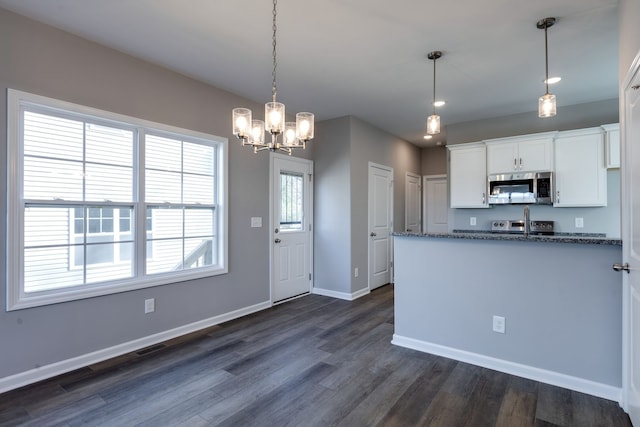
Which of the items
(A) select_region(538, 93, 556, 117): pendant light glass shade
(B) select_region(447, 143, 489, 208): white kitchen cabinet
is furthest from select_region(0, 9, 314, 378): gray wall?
(A) select_region(538, 93, 556, 117): pendant light glass shade

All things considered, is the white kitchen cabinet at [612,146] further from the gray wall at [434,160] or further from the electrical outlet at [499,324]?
the gray wall at [434,160]

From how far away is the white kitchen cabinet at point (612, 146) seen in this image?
12.5 feet

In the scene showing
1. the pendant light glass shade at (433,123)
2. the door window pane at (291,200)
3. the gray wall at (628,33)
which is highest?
the gray wall at (628,33)

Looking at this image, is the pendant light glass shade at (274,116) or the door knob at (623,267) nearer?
the door knob at (623,267)

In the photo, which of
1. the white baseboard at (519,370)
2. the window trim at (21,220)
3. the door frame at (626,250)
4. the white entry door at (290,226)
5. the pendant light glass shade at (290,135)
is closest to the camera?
the door frame at (626,250)

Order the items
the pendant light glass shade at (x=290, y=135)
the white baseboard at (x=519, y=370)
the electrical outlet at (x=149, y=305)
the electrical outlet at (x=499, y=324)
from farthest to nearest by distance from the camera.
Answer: the electrical outlet at (x=149, y=305)
the electrical outlet at (x=499, y=324)
the pendant light glass shade at (x=290, y=135)
the white baseboard at (x=519, y=370)

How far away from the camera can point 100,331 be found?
279 centimetres

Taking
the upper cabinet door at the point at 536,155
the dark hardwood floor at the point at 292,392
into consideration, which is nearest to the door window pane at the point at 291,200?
the dark hardwood floor at the point at 292,392

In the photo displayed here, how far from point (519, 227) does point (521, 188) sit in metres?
0.63

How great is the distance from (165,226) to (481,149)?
4.36 meters

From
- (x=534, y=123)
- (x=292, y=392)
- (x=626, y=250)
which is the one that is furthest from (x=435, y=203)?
(x=292, y=392)

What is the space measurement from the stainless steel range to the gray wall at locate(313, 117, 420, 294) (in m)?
1.95

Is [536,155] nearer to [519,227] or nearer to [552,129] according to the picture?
[552,129]

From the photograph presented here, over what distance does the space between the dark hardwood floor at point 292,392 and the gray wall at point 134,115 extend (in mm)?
266
